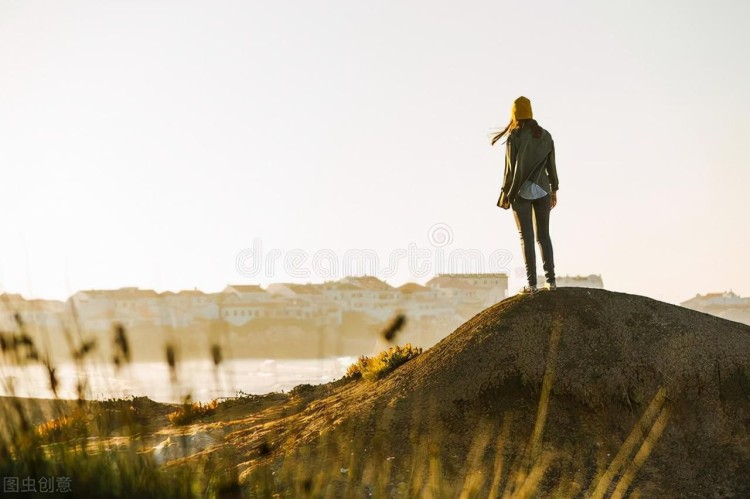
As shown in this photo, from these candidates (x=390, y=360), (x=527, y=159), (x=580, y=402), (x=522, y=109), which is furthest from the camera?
(x=390, y=360)

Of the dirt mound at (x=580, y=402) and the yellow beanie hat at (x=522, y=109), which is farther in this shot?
the yellow beanie hat at (x=522, y=109)

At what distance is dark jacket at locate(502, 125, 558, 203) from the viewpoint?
11.5 m

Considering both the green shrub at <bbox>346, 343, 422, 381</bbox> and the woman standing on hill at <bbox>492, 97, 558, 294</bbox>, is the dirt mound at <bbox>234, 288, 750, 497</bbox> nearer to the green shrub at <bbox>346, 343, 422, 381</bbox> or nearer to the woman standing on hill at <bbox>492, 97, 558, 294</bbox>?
the woman standing on hill at <bbox>492, 97, 558, 294</bbox>

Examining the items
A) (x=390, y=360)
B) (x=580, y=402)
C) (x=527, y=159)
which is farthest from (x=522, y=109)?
(x=390, y=360)

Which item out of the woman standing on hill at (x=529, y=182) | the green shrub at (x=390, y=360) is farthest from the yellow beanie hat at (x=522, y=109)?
the green shrub at (x=390, y=360)

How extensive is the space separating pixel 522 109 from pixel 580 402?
4.38 meters

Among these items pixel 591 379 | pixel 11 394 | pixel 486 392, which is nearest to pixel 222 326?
pixel 11 394

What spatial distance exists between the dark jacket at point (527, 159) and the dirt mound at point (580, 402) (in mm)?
1668

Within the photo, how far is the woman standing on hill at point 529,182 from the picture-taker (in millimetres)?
11430

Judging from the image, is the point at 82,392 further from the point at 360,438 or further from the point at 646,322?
the point at 646,322

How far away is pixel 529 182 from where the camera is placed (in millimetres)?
11523

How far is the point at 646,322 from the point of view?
10906 millimetres

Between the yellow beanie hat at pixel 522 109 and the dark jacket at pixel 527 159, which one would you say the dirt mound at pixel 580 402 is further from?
the yellow beanie hat at pixel 522 109

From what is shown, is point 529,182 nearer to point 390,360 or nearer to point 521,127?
point 521,127
